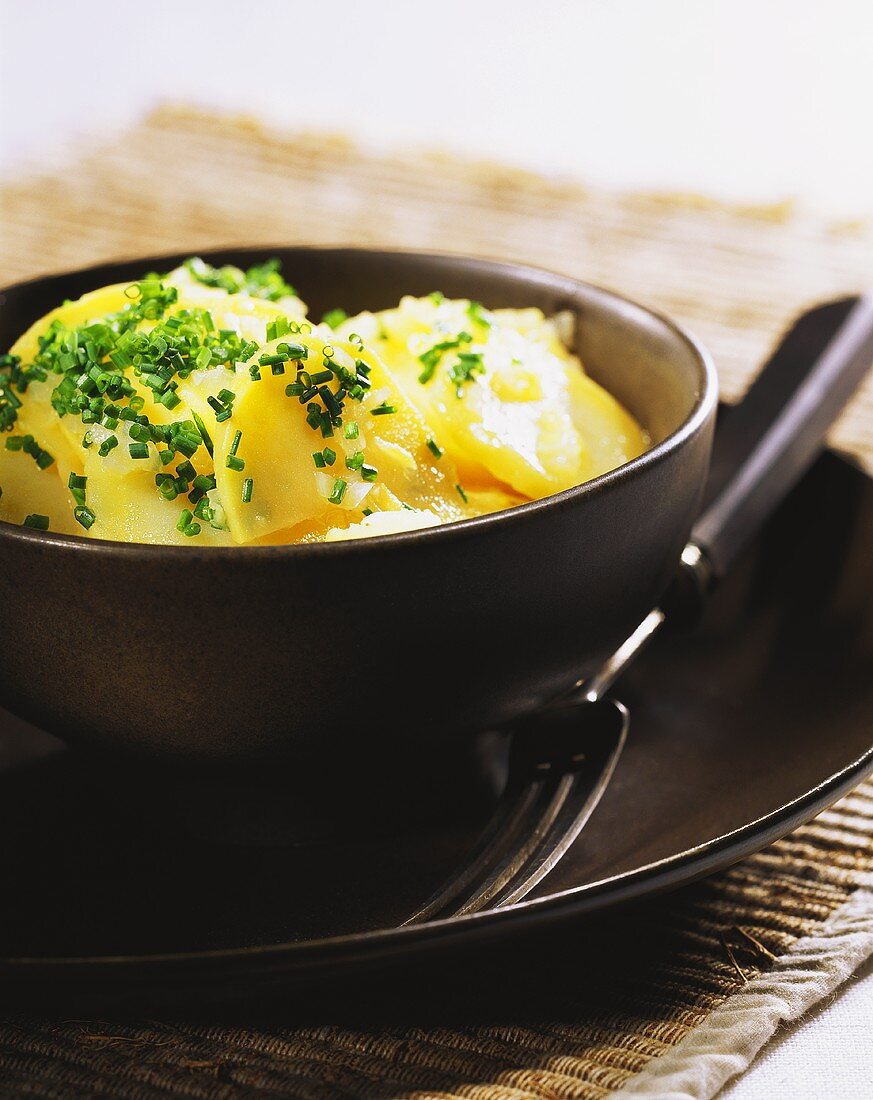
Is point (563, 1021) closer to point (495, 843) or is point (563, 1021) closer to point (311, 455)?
point (495, 843)

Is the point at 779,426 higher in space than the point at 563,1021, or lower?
higher

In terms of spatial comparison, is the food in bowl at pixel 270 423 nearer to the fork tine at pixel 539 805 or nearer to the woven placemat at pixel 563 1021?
the fork tine at pixel 539 805

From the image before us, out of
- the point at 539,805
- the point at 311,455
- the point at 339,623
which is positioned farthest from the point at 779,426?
the point at 339,623

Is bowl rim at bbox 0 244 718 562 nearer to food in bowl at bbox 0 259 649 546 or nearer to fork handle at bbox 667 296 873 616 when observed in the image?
food in bowl at bbox 0 259 649 546

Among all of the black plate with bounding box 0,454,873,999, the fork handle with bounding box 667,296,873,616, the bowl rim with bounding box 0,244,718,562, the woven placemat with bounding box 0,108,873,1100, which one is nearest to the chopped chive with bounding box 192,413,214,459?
the bowl rim with bounding box 0,244,718,562

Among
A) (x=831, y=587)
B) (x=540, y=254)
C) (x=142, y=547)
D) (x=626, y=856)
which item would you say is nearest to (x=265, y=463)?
(x=142, y=547)

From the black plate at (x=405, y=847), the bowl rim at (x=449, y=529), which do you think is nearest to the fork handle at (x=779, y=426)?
the black plate at (x=405, y=847)
